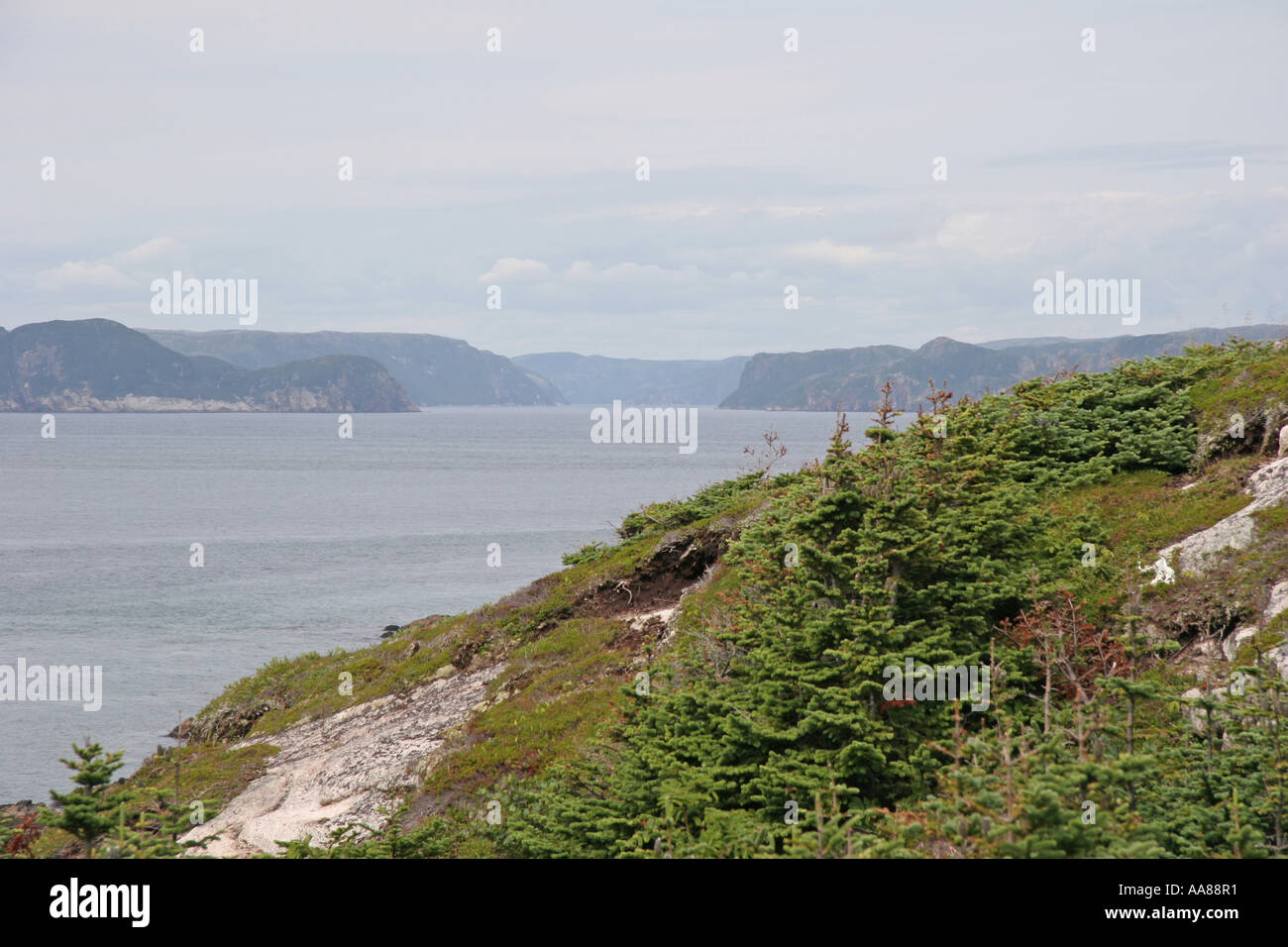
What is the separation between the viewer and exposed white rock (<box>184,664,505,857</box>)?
19.9 m

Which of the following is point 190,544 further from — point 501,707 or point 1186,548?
point 1186,548

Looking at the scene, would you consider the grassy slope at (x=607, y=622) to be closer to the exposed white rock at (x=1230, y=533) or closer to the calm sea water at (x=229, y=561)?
the exposed white rock at (x=1230, y=533)

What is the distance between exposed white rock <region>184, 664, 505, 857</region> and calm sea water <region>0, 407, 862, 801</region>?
3488 mm

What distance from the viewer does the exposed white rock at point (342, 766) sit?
19.9 m

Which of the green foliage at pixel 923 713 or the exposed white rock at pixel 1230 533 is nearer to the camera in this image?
the green foliage at pixel 923 713

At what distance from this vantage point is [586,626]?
27.5 m

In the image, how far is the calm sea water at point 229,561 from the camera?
45.1m

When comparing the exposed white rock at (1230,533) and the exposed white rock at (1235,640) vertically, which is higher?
the exposed white rock at (1230,533)

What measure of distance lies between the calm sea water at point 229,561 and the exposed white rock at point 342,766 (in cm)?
349

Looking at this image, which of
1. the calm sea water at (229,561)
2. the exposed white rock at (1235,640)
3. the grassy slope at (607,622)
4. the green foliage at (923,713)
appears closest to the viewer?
the green foliage at (923,713)

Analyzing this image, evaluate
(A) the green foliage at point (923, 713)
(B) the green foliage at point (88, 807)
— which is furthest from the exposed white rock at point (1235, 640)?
(B) the green foliage at point (88, 807)

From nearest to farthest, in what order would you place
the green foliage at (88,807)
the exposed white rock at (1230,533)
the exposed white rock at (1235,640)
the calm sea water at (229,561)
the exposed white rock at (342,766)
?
1. the green foliage at (88,807)
2. the exposed white rock at (1235,640)
3. the exposed white rock at (1230,533)
4. the exposed white rock at (342,766)
5. the calm sea water at (229,561)

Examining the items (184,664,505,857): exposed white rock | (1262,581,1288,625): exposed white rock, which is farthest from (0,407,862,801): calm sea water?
(1262,581,1288,625): exposed white rock

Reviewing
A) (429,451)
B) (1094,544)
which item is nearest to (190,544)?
(1094,544)
